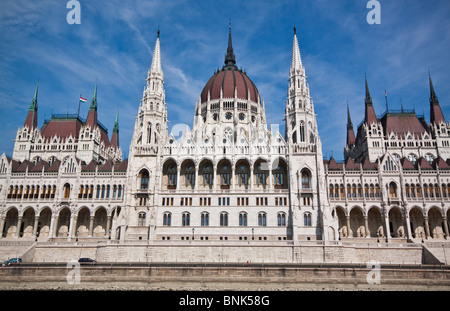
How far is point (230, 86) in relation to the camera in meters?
78.1

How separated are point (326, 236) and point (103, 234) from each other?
39361 millimetres

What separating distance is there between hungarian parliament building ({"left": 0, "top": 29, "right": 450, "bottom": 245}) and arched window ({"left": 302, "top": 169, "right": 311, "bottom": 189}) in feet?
0.56

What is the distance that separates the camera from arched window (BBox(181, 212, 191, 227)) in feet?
184

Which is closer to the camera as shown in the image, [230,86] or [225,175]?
[225,175]

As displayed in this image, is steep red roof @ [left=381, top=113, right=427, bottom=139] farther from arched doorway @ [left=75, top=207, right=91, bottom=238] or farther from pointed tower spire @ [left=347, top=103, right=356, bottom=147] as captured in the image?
arched doorway @ [left=75, top=207, right=91, bottom=238]

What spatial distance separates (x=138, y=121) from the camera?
64.6 metres

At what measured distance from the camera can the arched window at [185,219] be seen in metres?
56.1

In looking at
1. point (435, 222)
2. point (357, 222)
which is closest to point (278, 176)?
point (357, 222)

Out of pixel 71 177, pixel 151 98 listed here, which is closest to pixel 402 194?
pixel 151 98

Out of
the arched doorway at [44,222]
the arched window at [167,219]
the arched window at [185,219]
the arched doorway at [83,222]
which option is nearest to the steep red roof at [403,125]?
the arched window at [185,219]

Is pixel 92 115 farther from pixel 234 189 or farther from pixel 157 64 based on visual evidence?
pixel 234 189

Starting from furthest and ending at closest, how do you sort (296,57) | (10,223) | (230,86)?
(230,86) < (296,57) < (10,223)

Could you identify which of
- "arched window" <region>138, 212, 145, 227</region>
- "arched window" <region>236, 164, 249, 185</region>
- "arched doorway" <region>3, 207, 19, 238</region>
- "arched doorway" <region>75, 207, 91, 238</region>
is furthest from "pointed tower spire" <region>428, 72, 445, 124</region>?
"arched doorway" <region>3, 207, 19, 238</region>
